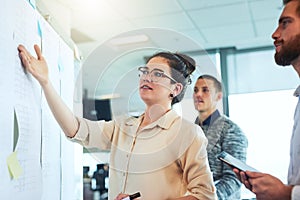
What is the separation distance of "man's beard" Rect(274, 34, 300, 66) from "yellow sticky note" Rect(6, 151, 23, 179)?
37.3 inches

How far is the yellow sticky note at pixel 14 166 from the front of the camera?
1.00 metres

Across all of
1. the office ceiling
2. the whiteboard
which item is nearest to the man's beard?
the whiteboard

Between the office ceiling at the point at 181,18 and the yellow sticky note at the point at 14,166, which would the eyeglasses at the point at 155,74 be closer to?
the yellow sticky note at the point at 14,166

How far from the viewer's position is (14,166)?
1023 millimetres

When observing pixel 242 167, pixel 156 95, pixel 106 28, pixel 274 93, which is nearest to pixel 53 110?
pixel 156 95

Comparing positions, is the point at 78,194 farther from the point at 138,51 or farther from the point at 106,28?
the point at 106,28

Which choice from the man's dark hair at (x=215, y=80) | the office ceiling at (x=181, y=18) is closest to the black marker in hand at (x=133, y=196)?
the man's dark hair at (x=215, y=80)

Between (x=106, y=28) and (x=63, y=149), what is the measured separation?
195cm

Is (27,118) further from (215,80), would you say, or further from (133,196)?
(215,80)

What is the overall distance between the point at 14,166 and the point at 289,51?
3.19 feet

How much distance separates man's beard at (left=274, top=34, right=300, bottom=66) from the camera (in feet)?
3.88

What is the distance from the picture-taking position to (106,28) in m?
3.30

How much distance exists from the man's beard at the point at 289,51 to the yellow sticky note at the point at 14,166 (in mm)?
946

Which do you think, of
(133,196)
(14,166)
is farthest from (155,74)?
(14,166)
